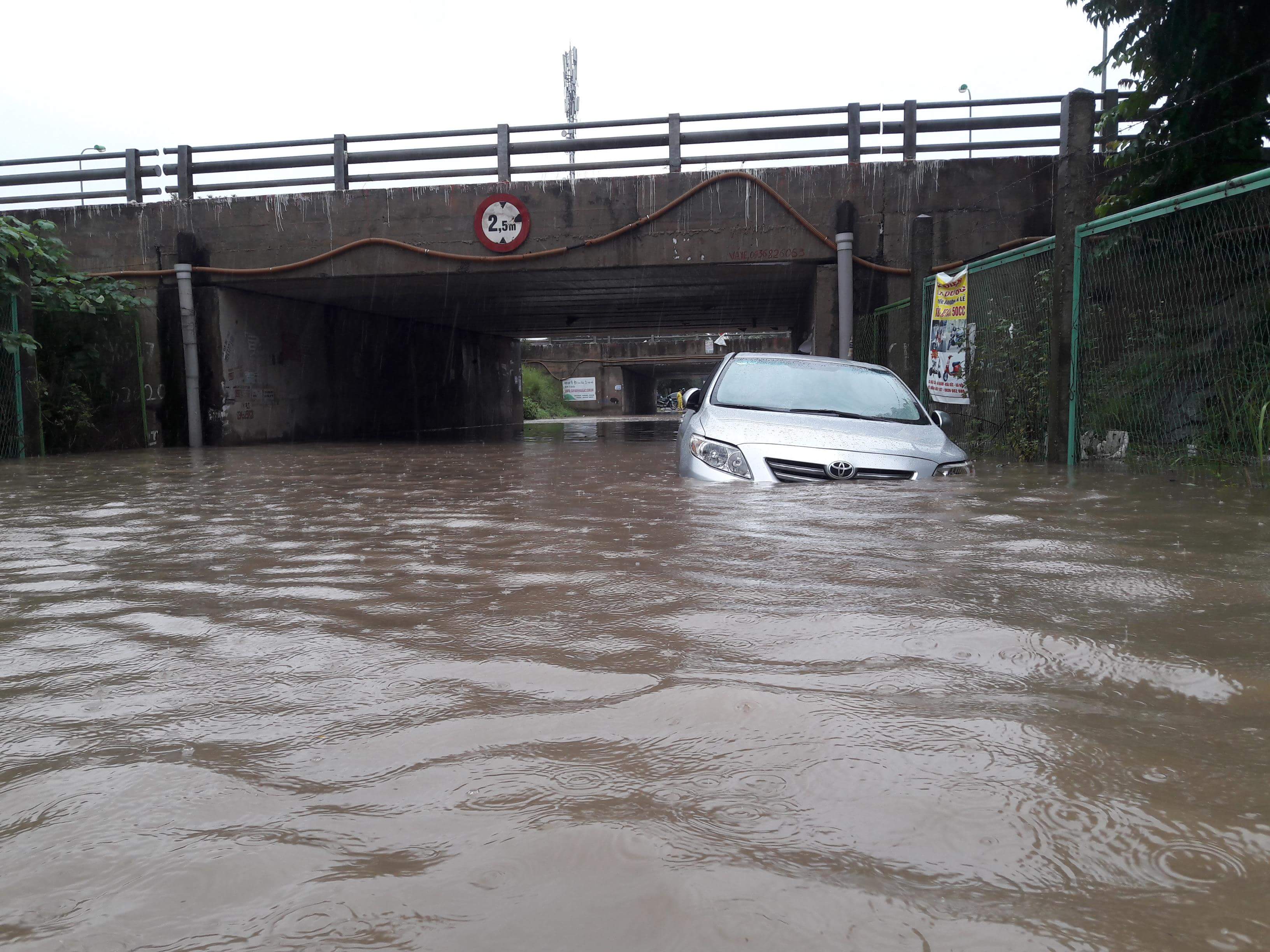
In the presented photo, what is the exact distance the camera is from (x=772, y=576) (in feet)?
11.5

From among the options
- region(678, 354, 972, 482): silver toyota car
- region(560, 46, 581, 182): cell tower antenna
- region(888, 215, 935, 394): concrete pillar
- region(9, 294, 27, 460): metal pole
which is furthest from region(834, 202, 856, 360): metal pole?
region(560, 46, 581, 182): cell tower antenna

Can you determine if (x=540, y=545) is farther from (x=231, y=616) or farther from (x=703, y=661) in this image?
(x=703, y=661)

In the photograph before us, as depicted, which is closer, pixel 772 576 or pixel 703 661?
pixel 703 661

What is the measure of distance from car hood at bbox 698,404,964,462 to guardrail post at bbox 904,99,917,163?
8207 mm

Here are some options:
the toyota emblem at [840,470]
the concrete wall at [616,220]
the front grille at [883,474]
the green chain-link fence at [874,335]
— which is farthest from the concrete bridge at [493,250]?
the toyota emblem at [840,470]

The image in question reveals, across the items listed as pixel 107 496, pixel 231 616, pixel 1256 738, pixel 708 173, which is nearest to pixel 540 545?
pixel 231 616

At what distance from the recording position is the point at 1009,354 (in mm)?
9477

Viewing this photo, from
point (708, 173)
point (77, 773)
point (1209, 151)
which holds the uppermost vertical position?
point (708, 173)

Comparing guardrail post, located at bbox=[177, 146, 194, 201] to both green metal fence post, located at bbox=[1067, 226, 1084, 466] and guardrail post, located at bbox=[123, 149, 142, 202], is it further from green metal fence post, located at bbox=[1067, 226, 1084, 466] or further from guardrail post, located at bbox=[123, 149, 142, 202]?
green metal fence post, located at bbox=[1067, 226, 1084, 466]

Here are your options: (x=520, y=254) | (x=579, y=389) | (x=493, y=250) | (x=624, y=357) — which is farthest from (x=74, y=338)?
(x=579, y=389)

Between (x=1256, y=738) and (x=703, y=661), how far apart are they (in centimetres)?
117

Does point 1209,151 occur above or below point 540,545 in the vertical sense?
above

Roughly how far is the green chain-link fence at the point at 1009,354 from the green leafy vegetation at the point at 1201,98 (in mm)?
1238

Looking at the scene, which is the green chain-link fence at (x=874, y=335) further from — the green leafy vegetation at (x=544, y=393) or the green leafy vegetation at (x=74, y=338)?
the green leafy vegetation at (x=544, y=393)
